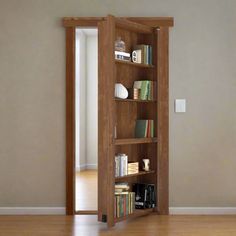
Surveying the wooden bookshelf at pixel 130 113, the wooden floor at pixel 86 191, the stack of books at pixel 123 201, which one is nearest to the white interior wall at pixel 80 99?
the wooden floor at pixel 86 191

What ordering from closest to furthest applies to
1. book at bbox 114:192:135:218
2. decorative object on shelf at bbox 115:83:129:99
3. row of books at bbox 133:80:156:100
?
book at bbox 114:192:135:218 → decorative object on shelf at bbox 115:83:129:99 → row of books at bbox 133:80:156:100


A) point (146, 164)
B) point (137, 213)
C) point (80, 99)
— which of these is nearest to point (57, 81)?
point (146, 164)

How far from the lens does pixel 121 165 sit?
4.81 m

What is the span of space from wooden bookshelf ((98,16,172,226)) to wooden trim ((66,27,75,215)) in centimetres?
49

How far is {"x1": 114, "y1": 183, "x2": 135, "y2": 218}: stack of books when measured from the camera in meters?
4.71

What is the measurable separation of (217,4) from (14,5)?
90.9 inches

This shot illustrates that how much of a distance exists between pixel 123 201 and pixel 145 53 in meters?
1.64

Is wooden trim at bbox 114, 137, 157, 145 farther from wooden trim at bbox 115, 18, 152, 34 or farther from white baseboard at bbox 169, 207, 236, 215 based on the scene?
wooden trim at bbox 115, 18, 152, 34

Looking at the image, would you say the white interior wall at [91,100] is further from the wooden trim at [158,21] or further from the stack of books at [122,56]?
the stack of books at [122,56]

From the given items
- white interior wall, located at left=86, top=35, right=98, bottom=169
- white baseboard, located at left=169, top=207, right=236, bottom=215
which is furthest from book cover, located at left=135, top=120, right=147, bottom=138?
white interior wall, located at left=86, top=35, right=98, bottom=169

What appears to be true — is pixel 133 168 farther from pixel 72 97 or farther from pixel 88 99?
pixel 88 99

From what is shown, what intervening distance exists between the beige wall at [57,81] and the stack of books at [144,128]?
277mm

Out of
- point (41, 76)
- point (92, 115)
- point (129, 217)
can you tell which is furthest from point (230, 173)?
point (92, 115)

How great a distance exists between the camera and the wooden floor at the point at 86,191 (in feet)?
18.7
